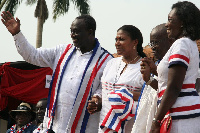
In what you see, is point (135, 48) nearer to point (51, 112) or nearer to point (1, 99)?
point (51, 112)

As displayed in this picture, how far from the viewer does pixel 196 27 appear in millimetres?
3057

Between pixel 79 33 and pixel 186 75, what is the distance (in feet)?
→ 6.47

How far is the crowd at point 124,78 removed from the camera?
9.55 ft

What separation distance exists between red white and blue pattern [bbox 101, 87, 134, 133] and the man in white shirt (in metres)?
0.36

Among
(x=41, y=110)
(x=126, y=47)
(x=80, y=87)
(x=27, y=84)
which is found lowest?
(x=41, y=110)

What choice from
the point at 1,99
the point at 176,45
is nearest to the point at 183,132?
the point at 176,45

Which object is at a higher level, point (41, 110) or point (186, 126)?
point (186, 126)

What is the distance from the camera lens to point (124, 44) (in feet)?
14.1

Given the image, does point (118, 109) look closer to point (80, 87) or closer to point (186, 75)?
point (80, 87)

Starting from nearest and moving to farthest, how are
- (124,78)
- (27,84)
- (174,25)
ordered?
(174,25), (124,78), (27,84)

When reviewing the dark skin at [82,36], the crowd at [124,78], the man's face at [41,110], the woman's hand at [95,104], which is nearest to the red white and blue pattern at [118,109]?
the crowd at [124,78]

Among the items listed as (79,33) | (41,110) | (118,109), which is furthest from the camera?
(41,110)

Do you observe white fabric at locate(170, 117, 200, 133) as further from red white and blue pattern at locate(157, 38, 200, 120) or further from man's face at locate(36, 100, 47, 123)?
man's face at locate(36, 100, 47, 123)

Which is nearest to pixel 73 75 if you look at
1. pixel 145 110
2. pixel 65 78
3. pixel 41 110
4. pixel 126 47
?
pixel 65 78
